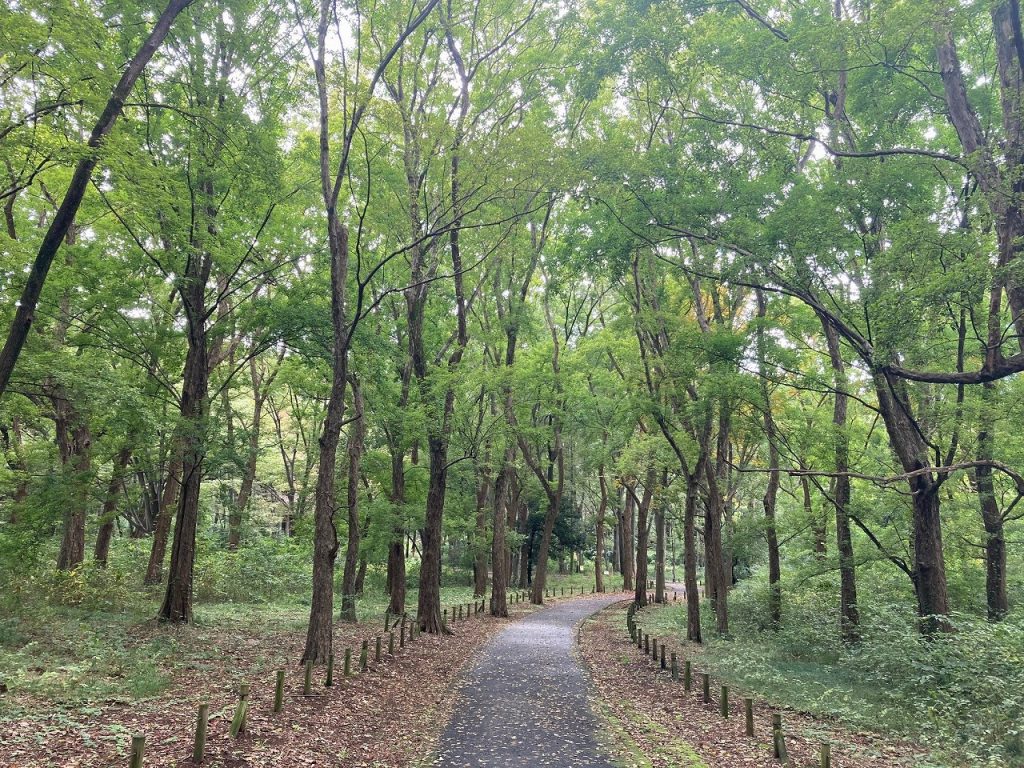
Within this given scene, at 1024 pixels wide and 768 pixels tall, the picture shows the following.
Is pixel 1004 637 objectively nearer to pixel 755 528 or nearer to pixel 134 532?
pixel 755 528

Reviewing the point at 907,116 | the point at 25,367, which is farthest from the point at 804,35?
the point at 25,367

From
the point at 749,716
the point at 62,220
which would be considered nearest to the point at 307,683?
the point at 749,716

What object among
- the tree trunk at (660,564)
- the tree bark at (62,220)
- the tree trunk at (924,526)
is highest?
the tree bark at (62,220)

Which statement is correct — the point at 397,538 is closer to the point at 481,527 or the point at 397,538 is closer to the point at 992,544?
the point at 481,527

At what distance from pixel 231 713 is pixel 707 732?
6847 millimetres

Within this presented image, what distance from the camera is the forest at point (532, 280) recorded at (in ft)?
29.0

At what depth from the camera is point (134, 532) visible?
3372 cm

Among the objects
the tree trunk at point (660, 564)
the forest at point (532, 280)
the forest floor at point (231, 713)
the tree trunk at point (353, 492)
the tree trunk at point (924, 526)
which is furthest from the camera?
the tree trunk at point (660, 564)

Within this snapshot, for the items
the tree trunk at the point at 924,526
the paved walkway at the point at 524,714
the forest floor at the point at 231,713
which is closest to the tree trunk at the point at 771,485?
the tree trunk at the point at 924,526

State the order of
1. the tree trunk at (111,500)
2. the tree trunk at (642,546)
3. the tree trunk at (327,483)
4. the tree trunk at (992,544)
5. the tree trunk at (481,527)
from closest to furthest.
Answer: the tree trunk at (327,483)
the tree trunk at (992,544)
the tree trunk at (111,500)
the tree trunk at (642,546)
the tree trunk at (481,527)

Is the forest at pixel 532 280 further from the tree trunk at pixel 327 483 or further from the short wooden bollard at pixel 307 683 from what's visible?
the short wooden bollard at pixel 307 683

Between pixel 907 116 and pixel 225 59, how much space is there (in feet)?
51.5

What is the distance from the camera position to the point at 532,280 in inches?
856

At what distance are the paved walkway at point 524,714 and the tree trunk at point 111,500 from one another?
1206cm
